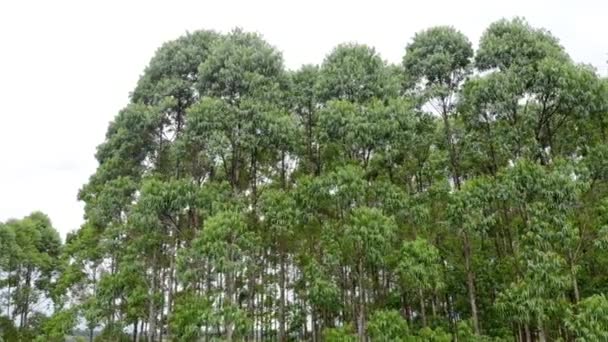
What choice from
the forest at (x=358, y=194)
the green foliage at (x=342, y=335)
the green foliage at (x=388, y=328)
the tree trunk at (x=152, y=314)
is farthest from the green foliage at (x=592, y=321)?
the tree trunk at (x=152, y=314)

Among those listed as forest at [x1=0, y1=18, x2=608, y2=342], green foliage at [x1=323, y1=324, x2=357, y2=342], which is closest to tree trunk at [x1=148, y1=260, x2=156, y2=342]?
forest at [x1=0, y1=18, x2=608, y2=342]

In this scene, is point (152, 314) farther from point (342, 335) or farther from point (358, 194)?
point (358, 194)

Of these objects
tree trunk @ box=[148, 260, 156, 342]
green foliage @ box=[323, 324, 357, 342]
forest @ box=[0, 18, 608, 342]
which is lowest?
green foliage @ box=[323, 324, 357, 342]

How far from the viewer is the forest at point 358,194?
12836 mm

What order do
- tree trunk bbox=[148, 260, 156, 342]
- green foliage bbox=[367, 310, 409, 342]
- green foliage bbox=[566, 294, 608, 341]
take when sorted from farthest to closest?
tree trunk bbox=[148, 260, 156, 342]
green foliage bbox=[367, 310, 409, 342]
green foliage bbox=[566, 294, 608, 341]

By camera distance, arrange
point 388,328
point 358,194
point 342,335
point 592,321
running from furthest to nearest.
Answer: point 358,194 < point 342,335 < point 388,328 < point 592,321

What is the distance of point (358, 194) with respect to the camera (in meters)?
13.5

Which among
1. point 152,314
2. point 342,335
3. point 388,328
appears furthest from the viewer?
point 152,314

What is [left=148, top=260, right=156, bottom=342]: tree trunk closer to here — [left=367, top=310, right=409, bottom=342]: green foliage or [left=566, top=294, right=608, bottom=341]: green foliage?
[left=367, top=310, right=409, bottom=342]: green foliage

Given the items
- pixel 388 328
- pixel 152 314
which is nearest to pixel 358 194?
pixel 388 328

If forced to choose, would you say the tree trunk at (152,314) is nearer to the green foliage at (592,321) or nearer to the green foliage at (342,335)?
the green foliage at (342,335)

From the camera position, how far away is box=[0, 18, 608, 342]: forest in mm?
12836

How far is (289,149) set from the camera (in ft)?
52.2

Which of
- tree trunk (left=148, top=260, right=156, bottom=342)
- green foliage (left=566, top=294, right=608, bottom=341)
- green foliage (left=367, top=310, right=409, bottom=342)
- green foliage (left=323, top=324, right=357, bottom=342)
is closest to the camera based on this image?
green foliage (left=566, top=294, right=608, bottom=341)
